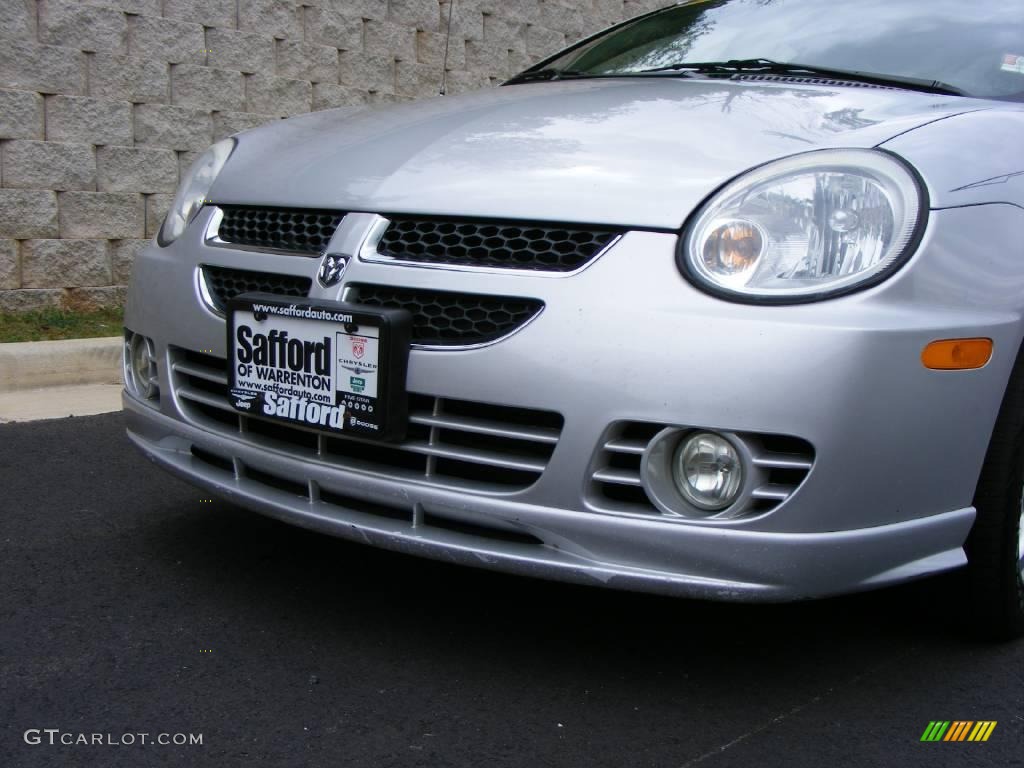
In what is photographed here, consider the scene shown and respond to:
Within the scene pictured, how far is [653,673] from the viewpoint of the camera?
7.86 ft

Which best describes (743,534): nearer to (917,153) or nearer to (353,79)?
(917,153)

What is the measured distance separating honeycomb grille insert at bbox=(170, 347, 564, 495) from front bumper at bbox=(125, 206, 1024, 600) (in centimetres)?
3

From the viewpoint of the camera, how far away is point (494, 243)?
88.4 inches

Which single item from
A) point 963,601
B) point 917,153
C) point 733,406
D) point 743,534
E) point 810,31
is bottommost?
point 963,601

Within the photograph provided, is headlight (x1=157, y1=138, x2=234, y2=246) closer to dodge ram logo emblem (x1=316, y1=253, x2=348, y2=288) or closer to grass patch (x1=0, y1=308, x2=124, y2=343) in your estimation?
dodge ram logo emblem (x1=316, y1=253, x2=348, y2=288)

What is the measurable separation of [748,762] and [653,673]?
→ 0.36 metres

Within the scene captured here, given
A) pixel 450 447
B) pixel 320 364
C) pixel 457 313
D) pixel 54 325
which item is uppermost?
pixel 457 313

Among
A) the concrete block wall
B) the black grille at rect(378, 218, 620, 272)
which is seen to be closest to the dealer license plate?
the black grille at rect(378, 218, 620, 272)

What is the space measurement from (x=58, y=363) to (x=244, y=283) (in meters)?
2.79

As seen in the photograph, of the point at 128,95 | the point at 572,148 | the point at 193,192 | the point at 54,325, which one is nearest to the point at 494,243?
the point at 572,148

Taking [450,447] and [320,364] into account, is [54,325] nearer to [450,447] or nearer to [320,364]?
[320,364]

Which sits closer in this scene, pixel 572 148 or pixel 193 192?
pixel 572 148

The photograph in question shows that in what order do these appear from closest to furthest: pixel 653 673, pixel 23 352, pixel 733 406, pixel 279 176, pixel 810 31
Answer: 1. pixel 733 406
2. pixel 653 673
3. pixel 279 176
4. pixel 810 31
5. pixel 23 352

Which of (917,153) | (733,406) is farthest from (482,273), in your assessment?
(917,153)
